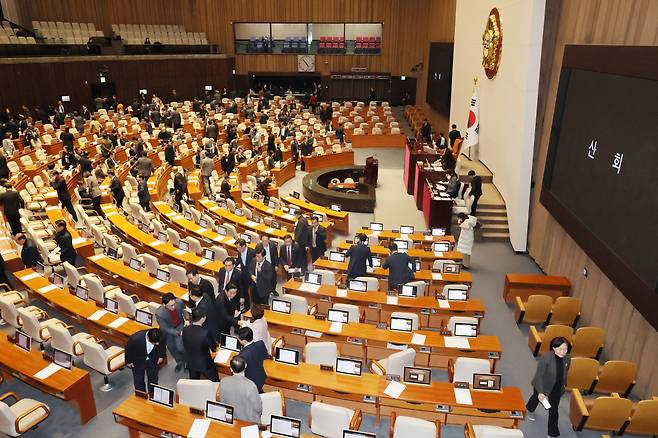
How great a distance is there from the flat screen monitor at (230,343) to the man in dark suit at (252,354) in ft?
2.68

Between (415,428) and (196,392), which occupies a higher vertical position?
(415,428)

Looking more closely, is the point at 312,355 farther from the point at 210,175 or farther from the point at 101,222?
the point at 210,175

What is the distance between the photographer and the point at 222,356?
22.5 feet

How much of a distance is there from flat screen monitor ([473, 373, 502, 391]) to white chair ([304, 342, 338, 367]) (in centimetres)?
195

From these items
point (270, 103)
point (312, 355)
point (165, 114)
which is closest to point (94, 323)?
point (312, 355)

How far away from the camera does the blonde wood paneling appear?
7.28 meters

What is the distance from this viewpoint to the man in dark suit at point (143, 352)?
6363 mm

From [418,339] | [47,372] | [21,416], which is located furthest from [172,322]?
[418,339]

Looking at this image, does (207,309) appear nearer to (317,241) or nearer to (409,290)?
(409,290)

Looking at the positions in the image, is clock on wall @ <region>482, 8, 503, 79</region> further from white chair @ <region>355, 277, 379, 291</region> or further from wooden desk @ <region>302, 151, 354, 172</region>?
white chair @ <region>355, 277, 379, 291</region>

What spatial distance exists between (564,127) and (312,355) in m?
7.17

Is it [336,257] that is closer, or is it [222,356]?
[222,356]

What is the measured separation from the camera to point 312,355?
702 centimetres

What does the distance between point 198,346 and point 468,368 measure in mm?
3644
